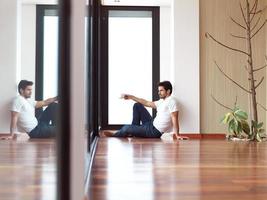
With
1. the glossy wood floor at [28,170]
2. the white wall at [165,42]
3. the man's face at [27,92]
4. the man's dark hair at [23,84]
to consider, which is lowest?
the glossy wood floor at [28,170]

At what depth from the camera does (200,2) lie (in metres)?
5.77

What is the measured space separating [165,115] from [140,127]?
1.15 feet

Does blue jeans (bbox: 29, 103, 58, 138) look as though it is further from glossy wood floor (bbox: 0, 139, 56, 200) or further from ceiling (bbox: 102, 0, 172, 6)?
ceiling (bbox: 102, 0, 172, 6)

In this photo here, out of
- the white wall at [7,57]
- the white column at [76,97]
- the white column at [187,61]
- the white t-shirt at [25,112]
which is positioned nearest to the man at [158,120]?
the white column at [187,61]

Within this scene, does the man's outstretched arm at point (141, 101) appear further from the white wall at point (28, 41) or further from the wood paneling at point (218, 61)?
the white wall at point (28, 41)

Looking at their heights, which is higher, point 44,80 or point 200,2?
point 200,2

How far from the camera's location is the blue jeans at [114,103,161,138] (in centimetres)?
525

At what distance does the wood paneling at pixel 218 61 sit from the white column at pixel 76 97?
185 inches

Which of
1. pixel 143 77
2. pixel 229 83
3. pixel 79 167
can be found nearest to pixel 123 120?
→ pixel 143 77

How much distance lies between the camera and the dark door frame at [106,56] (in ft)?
19.4

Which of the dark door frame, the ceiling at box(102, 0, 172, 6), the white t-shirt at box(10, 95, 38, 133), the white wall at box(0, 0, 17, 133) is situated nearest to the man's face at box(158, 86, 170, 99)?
the dark door frame

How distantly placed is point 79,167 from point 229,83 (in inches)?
193

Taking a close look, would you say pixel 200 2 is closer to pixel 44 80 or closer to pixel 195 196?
pixel 195 196

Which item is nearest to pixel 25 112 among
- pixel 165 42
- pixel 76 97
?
pixel 76 97
